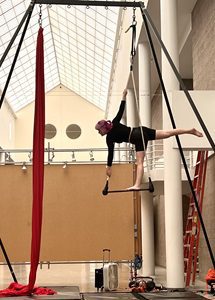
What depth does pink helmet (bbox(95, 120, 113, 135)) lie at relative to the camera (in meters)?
6.94

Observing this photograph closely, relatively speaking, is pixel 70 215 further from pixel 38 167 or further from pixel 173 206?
pixel 38 167

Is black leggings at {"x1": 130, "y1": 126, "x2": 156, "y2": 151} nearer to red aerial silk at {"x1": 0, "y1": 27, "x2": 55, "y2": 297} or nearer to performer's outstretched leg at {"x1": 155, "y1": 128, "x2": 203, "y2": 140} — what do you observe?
performer's outstretched leg at {"x1": 155, "y1": 128, "x2": 203, "y2": 140}

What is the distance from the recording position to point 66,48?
28922mm

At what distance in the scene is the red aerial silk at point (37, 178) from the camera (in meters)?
7.23

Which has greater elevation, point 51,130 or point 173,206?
point 51,130

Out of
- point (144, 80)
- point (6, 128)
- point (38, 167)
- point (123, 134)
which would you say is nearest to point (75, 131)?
point (38, 167)

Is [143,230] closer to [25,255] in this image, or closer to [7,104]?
[25,255]

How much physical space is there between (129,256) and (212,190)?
2379mm

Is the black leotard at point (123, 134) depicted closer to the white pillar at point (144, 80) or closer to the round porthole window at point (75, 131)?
the round porthole window at point (75, 131)

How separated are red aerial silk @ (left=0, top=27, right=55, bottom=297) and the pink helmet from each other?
102 cm

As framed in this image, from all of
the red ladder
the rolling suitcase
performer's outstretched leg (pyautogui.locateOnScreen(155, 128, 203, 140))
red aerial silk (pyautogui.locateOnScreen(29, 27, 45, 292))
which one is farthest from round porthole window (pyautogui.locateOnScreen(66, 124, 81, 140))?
the red ladder

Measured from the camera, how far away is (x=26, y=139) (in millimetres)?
30828

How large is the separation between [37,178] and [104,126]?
1225 mm

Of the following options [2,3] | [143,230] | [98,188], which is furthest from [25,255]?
[2,3]
